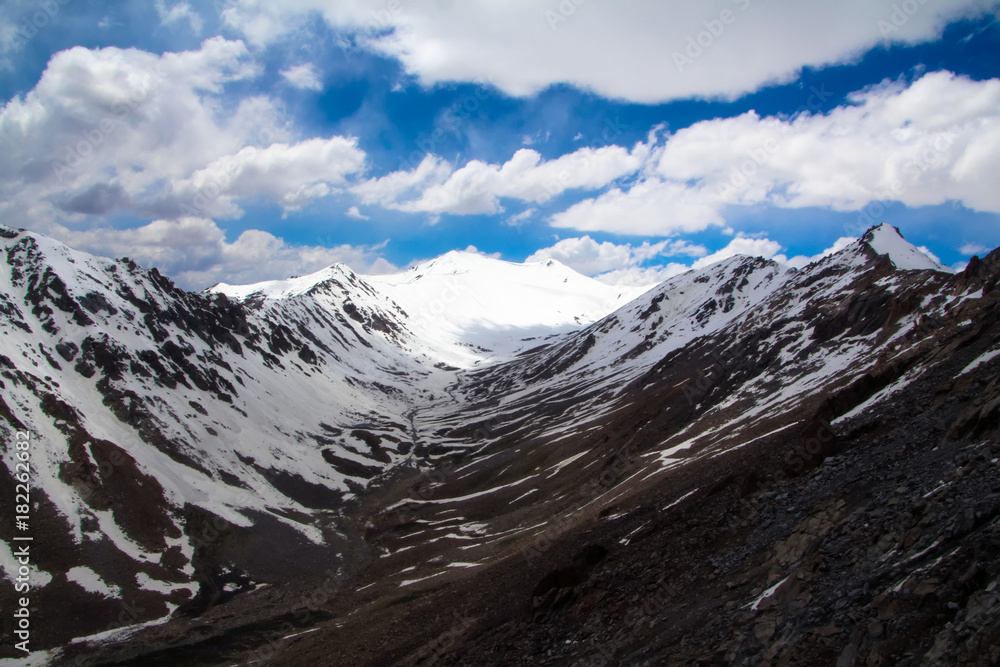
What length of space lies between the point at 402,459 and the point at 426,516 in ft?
140

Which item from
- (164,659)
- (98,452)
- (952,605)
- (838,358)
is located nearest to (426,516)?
(164,659)

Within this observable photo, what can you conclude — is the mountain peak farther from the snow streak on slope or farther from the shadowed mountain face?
the snow streak on slope

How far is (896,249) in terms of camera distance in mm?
104938

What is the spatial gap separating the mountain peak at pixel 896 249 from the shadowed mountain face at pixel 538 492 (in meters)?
1.13

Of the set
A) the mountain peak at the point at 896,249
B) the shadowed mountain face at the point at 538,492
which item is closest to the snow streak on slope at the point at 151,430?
the shadowed mountain face at the point at 538,492

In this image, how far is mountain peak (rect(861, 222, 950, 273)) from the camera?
99.7m

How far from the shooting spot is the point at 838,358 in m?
67.2

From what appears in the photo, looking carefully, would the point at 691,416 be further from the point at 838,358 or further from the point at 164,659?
the point at 164,659

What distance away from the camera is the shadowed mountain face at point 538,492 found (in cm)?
1752

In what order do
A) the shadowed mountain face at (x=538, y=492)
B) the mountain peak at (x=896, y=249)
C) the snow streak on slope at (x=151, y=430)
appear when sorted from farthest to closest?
the mountain peak at (x=896, y=249) → the snow streak on slope at (x=151, y=430) → the shadowed mountain face at (x=538, y=492)

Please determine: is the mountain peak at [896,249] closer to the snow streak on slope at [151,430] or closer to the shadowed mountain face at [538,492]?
the shadowed mountain face at [538,492]

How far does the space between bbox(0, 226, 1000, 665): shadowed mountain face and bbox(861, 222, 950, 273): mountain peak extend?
1.13 meters

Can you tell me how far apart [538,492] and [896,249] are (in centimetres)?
8542

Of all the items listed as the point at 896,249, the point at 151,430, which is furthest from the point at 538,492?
the point at 896,249
